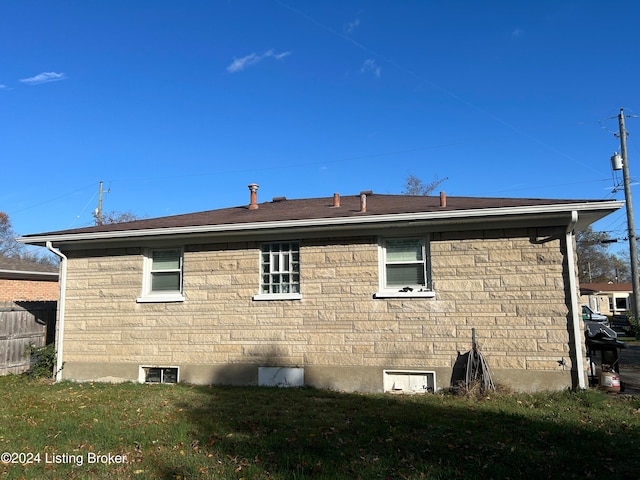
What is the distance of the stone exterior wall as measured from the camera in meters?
8.15

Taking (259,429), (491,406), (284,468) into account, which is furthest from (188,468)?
(491,406)

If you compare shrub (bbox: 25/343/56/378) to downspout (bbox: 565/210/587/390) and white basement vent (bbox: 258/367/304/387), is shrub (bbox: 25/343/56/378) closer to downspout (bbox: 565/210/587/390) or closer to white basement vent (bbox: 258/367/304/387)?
white basement vent (bbox: 258/367/304/387)

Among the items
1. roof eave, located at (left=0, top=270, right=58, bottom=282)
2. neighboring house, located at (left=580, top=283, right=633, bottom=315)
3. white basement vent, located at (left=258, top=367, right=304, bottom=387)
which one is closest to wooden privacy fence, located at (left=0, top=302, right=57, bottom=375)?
white basement vent, located at (left=258, top=367, right=304, bottom=387)

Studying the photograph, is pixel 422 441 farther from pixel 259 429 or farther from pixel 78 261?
pixel 78 261

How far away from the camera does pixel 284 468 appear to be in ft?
15.1

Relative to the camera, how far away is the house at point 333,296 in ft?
26.6

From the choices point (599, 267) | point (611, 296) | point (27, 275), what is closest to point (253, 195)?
point (27, 275)

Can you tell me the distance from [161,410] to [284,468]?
3.14m

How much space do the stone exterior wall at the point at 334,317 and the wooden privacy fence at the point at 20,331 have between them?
68.5 inches

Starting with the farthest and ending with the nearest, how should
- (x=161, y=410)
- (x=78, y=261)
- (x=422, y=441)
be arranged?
(x=78, y=261), (x=161, y=410), (x=422, y=441)

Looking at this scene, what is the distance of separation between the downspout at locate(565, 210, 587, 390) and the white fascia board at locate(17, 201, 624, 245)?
1.25 ft

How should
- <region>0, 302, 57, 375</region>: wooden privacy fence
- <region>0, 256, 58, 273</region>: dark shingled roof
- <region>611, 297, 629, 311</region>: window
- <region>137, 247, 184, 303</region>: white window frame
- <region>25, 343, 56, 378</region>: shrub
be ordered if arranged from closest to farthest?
<region>137, 247, 184, 303</region>: white window frame, <region>25, 343, 56, 378</region>: shrub, <region>0, 302, 57, 375</region>: wooden privacy fence, <region>0, 256, 58, 273</region>: dark shingled roof, <region>611, 297, 629, 311</region>: window

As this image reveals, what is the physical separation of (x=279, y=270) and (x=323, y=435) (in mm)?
4197

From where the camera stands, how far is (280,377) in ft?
29.6
